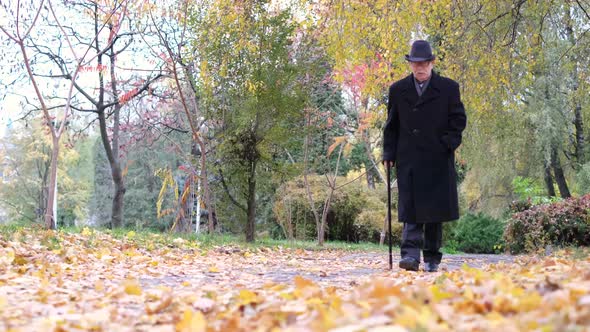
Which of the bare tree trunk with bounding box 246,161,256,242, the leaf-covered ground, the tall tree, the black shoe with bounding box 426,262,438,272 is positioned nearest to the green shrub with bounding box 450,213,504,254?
the bare tree trunk with bounding box 246,161,256,242

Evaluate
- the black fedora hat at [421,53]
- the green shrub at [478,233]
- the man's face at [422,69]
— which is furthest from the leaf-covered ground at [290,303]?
the green shrub at [478,233]

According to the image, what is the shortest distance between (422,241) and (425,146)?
0.88 m

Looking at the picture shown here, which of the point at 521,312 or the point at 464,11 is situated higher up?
the point at 464,11

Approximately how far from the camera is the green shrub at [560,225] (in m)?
11.6

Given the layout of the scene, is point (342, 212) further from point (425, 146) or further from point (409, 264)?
point (425, 146)

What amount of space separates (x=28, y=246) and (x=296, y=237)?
45.0 feet

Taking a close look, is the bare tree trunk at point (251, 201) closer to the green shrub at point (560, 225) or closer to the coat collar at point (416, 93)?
the green shrub at point (560, 225)

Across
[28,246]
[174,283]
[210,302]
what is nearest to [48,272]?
[174,283]

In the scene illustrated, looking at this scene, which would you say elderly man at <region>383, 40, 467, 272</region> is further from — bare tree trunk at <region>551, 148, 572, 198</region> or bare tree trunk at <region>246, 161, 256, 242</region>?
bare tree trunk at <region>551, 148, 572, 198</region>

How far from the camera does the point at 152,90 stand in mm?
17609

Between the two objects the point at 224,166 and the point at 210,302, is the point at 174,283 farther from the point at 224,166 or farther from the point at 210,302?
the point at 224,166

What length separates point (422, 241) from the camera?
5.98 meters

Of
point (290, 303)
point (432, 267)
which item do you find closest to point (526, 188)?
point (432, 267)

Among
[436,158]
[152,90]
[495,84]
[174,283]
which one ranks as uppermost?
[152,90]
